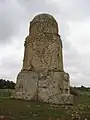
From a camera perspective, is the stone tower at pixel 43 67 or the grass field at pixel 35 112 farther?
the stone tower at pixel 43 67

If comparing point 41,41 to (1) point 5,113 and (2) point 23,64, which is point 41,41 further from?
(1) point 5,113

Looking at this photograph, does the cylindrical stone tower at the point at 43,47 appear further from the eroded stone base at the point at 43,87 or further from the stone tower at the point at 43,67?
the eroded stone base at the point at 43,87

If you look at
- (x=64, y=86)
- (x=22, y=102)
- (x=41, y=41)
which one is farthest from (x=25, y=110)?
(x=41, y=41)

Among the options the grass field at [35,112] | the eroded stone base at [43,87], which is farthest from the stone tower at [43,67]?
the grass field at [35,112]

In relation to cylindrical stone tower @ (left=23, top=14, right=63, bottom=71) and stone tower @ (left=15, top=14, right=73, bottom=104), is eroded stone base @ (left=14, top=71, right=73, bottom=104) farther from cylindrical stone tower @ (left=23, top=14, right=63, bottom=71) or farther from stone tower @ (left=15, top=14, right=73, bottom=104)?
cylindrical stone tower @ (left=23, top=14, right=63, bottom=71)

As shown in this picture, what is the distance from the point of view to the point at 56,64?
13.8m

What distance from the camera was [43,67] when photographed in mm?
13742

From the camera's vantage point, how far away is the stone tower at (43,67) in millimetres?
13125

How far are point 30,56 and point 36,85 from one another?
162 cm

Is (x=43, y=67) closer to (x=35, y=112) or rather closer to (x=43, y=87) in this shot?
(x=43, y=87)

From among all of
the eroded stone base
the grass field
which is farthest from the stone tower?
the grass field

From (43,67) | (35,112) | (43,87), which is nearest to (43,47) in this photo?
(43,67)

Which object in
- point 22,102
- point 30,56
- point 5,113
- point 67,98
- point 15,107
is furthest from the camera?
point 30,56

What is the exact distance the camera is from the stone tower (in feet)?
43.1
